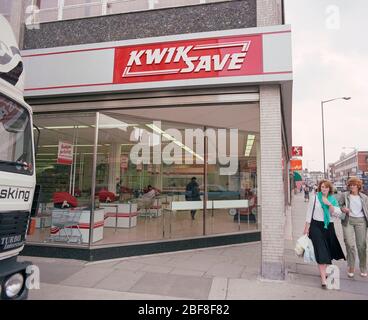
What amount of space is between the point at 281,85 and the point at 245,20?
1.80 meters

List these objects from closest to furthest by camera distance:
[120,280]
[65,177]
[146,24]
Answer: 1. [120,280]
2. [146,24]
3. [65,177]

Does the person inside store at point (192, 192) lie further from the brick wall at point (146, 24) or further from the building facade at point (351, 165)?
the building facade at point (351, 165)

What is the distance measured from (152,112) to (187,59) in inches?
76.7

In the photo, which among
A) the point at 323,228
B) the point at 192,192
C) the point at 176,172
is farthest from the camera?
the point at 176,172

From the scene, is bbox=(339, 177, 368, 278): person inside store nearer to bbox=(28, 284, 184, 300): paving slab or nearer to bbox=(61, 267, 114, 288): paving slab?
bbox=(28, 284, 184, 300): paving slab

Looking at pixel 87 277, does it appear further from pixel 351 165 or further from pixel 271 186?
pixel 351 165

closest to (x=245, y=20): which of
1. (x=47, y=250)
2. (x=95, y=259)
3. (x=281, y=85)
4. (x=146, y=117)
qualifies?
(x=281, y=85)

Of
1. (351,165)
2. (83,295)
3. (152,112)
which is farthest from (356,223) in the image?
(351,165)

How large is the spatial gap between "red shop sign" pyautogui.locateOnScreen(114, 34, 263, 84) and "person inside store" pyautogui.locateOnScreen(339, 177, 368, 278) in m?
3.09

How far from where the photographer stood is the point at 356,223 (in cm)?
572

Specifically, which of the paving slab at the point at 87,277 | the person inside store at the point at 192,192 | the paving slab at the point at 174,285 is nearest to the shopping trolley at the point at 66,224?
the paving slab at the point at 87,277

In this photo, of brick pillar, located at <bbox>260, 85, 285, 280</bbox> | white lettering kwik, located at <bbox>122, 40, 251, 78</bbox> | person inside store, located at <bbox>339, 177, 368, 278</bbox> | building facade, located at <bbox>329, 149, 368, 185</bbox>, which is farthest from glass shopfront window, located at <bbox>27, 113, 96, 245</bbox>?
building facade, located at <bbox>329, 149, 368, 185</bbox>

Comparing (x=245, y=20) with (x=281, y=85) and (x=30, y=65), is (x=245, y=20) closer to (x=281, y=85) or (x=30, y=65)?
(x=281, y=85)

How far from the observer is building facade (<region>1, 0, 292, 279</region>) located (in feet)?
19.3
